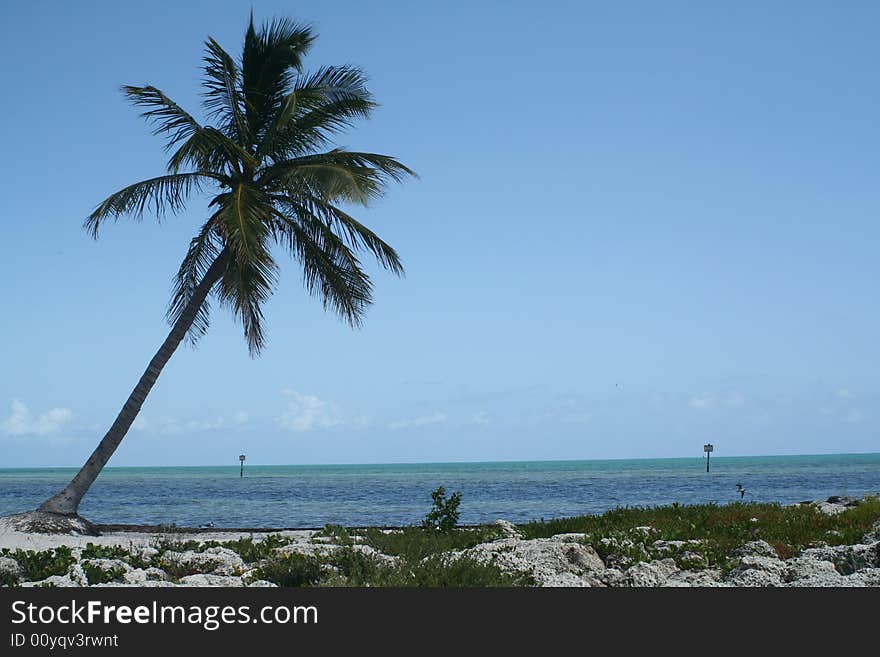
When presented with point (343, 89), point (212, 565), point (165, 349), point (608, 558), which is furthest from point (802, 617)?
point (343, 89)

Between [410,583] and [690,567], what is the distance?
3.46 metres

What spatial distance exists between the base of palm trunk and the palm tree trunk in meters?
0.17

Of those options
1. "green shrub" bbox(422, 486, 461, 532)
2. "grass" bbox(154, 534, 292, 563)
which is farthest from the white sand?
"green shrub" bbox(422, 486, 461, 532)

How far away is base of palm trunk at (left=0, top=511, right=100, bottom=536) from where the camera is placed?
46.1 feet

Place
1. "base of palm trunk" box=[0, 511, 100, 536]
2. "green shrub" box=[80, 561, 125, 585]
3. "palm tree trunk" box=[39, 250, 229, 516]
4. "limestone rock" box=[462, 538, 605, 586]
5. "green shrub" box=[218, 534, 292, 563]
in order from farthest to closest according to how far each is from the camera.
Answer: "palm tree trunk" box=[39, 250, 229, 516]
"base of palm trunk" box=[0, 511, 100, 536]
"green shrub" box=[218, 534, 292, 563]
"limestone rock" box=[462, 538, 605, 586]
"green shrub" box=[80, 561, 125, 585]

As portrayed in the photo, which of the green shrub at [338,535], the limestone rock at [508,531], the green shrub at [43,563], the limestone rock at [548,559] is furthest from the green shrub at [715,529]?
the green shrub at [43,563]

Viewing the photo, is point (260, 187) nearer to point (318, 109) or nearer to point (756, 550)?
point (318, 109)

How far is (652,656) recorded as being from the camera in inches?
221

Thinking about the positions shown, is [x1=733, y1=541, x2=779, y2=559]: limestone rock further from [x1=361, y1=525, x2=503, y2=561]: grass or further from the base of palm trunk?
the base of palm trunk

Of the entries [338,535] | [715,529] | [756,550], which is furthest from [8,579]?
[715,529]

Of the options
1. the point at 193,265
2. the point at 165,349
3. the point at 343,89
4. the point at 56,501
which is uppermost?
the point at 343,89

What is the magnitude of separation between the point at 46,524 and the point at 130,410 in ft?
8.25

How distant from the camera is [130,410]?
51.6ft

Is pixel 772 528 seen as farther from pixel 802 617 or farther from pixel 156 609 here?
pixel 156 609
